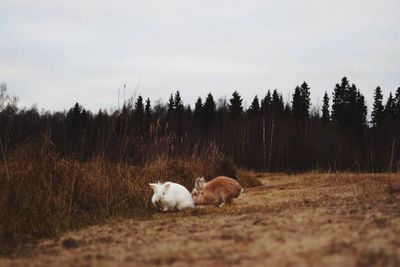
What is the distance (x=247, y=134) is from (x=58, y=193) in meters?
31.5

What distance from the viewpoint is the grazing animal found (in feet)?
22.3

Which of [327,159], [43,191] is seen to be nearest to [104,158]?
[43,191]

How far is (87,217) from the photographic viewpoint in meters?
5.92

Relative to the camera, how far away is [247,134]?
37.0 m

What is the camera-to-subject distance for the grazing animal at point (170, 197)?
22.3 feet

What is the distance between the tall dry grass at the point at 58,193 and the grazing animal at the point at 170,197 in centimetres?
24

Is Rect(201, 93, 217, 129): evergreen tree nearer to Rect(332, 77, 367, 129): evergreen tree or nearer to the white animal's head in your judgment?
Rect(332, 77, 367, 129): evergreen tree

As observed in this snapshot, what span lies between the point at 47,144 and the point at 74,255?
136 inches

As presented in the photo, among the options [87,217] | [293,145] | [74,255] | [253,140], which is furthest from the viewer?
[253,140]

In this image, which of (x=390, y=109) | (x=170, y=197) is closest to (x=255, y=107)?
(x=390, y=109)

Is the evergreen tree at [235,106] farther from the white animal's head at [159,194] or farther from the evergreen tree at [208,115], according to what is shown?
the white animal's head at [159,194]

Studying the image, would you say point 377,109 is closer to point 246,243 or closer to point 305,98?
point 305,98

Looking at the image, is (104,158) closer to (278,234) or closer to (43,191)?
(43,191)

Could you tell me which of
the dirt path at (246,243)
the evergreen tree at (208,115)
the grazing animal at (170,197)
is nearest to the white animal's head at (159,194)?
the grazing animal at (170,197)
